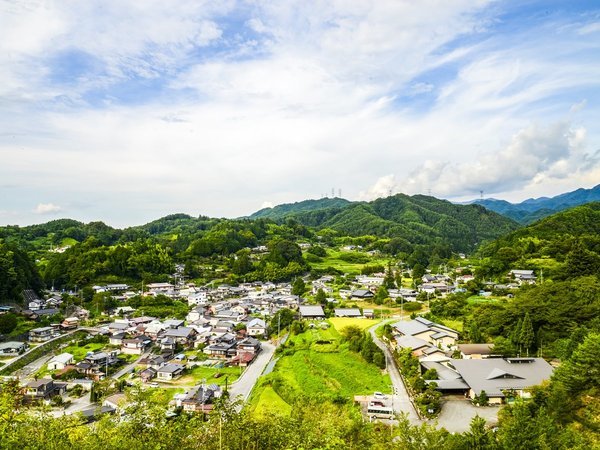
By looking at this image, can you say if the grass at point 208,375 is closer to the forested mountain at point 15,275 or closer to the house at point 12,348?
the house at point 12,348

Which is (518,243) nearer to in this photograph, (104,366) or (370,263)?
(370,263)

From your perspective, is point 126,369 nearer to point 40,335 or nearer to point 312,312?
point 40,335

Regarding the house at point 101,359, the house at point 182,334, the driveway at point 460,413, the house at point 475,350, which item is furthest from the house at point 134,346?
the house at point 475,350

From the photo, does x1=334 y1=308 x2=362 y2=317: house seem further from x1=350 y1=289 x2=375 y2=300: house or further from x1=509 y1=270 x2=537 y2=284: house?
x1=509 y1=270 x2=537 y2=284: house

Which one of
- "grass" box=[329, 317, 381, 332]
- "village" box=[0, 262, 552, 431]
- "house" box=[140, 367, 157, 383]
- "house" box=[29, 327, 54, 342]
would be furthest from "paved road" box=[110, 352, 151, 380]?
"grass" box=[329, 317, 381, 332]

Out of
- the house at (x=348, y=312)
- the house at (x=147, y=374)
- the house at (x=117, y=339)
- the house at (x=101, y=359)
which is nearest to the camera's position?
the house at (x=147, y=374)

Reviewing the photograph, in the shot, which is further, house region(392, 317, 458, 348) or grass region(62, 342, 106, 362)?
grass region(62, 342, 106, 362)
